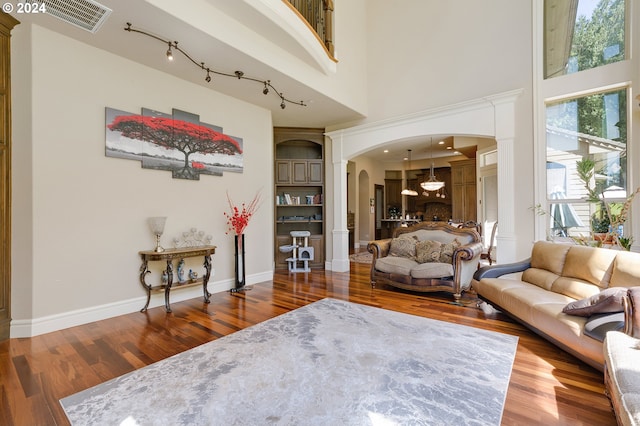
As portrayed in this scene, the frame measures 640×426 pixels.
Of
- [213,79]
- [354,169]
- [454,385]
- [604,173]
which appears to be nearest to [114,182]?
[213,79]

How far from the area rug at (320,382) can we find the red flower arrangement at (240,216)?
6.54 feet

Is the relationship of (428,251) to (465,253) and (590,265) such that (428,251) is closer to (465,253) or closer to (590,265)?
(465,253)

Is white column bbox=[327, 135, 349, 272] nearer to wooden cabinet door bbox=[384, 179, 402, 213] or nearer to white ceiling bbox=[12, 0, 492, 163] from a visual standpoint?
white ceiling bbox=[12, 0, 492, 163]

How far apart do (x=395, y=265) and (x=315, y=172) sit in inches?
118

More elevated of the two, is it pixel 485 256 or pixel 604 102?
pixel 604 102

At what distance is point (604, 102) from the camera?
3.90 metres

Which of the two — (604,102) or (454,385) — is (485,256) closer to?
(604,102)

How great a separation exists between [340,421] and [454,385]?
90cm

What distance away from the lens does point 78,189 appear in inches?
129

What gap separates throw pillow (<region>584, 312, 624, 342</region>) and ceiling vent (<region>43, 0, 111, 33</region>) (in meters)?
4.81

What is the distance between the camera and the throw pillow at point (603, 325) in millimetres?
2020

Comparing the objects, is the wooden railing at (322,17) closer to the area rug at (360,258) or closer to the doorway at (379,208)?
the area rug at (360,258)

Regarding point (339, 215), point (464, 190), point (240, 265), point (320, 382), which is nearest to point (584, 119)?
point (339, 215)

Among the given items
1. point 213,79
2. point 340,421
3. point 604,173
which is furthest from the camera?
point 213,79
